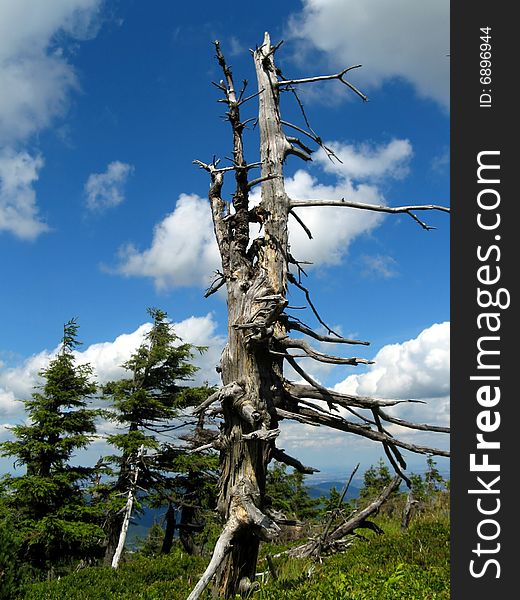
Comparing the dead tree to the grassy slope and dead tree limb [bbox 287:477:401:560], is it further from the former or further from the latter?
dead tree limb [bbox 287:477:401:560]

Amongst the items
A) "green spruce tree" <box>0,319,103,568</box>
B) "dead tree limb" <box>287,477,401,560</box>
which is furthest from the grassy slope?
"green spruce tree" <box>0,319,103,568</box>

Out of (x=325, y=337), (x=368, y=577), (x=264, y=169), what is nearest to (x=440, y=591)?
(x=368, y=577)

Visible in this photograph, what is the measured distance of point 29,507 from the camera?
22000 mm

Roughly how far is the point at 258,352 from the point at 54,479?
19.4 m

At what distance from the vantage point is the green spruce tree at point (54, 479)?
21266mm

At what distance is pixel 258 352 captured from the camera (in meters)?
6.69

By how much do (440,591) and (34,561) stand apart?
21.5 meters

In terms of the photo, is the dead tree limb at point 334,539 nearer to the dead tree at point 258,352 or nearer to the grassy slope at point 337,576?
the grassy slope at point 337,576

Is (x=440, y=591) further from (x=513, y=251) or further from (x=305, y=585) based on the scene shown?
(x=513, y=251)

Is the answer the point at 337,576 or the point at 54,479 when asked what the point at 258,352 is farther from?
the point at 54,479

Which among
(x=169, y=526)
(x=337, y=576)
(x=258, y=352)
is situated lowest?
(x=169, y=526)

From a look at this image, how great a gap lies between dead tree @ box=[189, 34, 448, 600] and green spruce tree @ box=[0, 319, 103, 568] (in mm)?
17734

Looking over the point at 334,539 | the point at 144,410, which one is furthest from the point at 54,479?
the point at 334,539

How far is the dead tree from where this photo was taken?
20.0 feet
